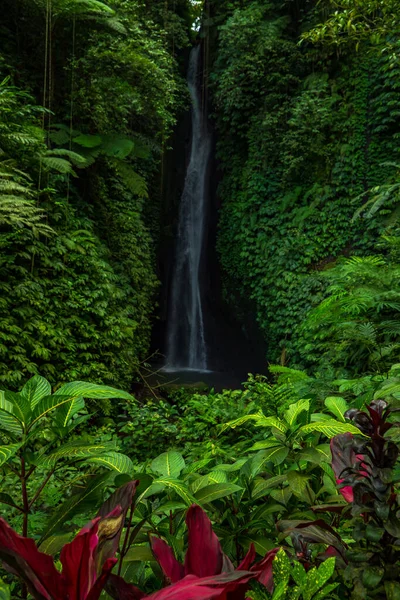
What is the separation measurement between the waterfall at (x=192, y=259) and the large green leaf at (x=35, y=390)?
40.4 feet

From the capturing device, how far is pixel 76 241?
7480 millimetres

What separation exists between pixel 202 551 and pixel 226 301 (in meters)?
13.3

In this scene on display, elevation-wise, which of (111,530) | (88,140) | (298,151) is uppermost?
(298,151)

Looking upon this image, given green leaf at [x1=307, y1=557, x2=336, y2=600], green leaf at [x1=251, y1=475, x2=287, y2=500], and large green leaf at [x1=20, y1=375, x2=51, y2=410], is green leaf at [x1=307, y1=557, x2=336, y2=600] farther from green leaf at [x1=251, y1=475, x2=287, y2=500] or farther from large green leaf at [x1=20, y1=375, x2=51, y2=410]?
large green leaf at [x1=20, y1=375, x2=51, y2=410]

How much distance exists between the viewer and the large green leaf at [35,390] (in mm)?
1250

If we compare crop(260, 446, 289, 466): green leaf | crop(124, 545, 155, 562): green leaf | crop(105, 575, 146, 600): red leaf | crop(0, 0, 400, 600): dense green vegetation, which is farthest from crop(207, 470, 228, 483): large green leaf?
crop(105, 575, 146, 600): red leaf

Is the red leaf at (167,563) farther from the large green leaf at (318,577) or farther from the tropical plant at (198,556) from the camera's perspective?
the large green leaf at (318,577)

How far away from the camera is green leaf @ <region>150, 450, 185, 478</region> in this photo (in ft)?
4.43

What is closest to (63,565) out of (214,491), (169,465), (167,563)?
Answer: (167,563)

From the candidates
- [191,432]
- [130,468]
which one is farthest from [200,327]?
[130,468]

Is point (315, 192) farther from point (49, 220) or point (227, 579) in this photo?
point (227, 579)

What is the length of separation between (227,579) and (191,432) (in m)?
4.13

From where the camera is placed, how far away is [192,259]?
1492 centimetres

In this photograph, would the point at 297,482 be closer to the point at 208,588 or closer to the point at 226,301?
the point at 208,588
